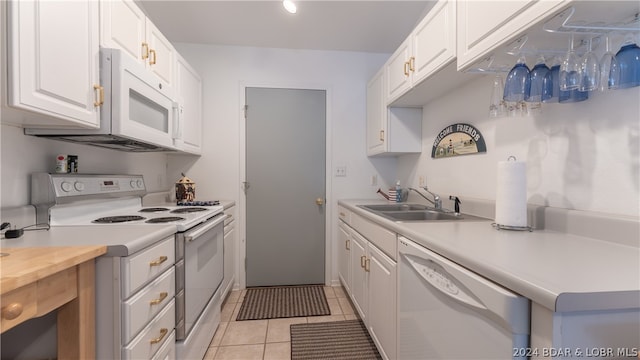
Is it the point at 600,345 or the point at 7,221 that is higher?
the point at 7,221

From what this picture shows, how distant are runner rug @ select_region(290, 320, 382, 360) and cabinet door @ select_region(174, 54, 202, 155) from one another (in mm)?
1703

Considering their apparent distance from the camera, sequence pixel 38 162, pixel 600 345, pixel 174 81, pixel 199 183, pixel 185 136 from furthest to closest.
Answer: pixel 199 183, pixel 185 136, pixel 174 81, pixel 38 162, pixel 600 345

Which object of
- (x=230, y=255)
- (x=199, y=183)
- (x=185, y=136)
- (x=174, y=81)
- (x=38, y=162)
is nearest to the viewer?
(x=38, y=162)

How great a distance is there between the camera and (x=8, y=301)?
2.08 feet

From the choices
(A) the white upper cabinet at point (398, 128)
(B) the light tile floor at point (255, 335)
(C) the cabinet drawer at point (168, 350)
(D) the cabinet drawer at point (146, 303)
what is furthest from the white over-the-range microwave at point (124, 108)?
(A) the white upper cabinet at point (398, 128)

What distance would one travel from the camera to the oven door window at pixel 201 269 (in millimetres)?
1396

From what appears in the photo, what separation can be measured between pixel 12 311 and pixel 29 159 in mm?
993

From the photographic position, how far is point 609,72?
849 millimetres

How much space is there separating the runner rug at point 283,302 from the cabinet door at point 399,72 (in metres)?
1.88

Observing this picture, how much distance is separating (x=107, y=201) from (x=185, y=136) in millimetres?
782

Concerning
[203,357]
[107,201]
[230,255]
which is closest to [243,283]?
[230,255]

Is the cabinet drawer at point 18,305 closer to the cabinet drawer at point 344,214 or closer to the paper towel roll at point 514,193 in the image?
the paper towel roll at point 514,193

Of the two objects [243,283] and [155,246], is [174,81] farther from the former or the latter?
[243,283]

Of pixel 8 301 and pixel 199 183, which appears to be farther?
pixel 199 183
